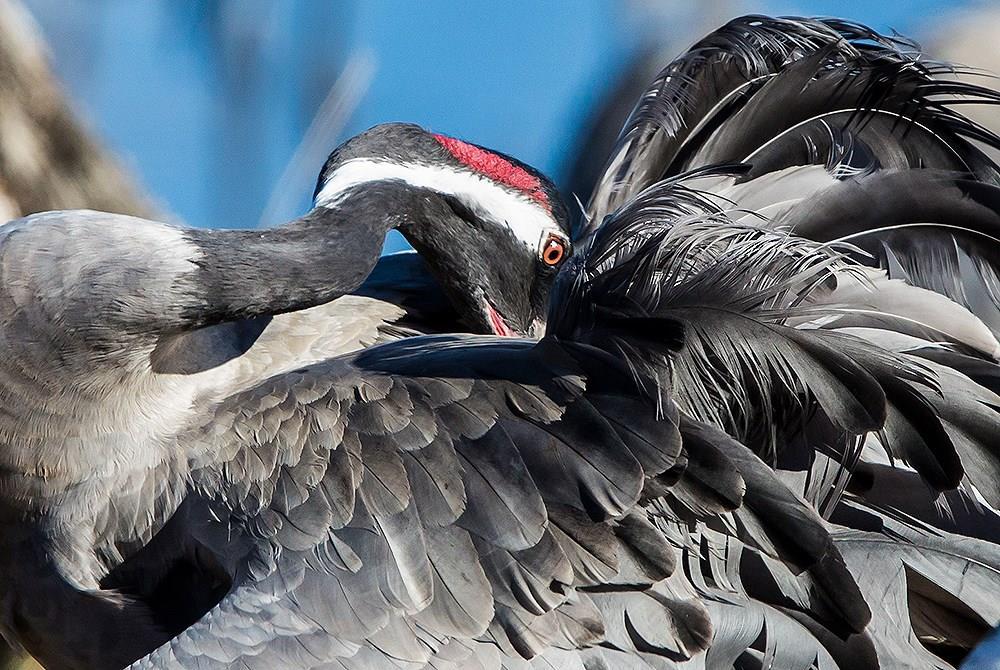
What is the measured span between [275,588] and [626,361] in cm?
88

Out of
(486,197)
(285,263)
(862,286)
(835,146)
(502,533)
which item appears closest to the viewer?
(502,533)

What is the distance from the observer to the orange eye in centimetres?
417

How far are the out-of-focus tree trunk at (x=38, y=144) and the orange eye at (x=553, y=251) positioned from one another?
2.17 m

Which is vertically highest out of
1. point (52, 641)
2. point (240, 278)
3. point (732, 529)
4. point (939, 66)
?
point (939, 66)

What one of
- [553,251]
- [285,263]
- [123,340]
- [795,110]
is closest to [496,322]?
[553,251]

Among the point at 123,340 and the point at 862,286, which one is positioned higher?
the point at 862,286

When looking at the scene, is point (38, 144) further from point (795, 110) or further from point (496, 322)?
point (795, 110)

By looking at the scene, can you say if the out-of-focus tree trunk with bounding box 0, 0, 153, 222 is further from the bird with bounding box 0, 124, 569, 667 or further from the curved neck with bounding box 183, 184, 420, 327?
the curved neck with bounding box 183, 184, 420, 327

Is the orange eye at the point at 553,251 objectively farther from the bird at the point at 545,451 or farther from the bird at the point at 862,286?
the bird at the point at 545,451

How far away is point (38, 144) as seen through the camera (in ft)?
18.3

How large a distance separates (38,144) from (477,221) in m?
2.29

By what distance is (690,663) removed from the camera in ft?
10.00

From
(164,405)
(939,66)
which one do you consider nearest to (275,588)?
(164,405)

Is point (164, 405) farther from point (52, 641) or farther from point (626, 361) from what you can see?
point (626, 361)
